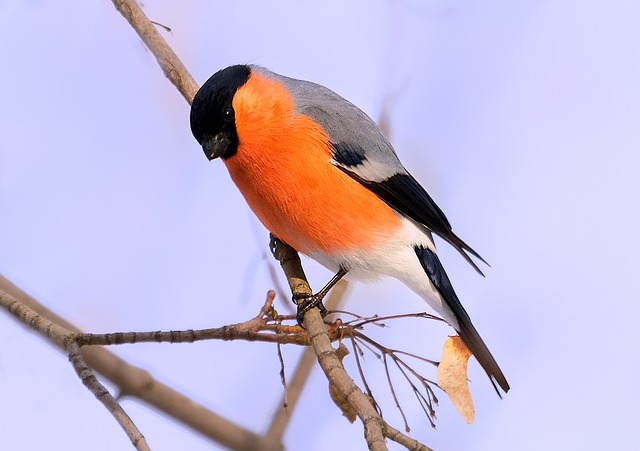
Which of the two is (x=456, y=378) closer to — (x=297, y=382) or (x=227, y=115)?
(x=297, y=382)

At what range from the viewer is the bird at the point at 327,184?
163 centimetres

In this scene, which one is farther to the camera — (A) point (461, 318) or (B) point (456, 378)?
(A) point (461, 318)

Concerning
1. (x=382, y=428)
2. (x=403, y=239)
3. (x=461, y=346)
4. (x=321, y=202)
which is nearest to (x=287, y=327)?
(x=382, y=428)

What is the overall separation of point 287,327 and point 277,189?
51 cm

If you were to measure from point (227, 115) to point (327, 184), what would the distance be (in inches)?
9.9

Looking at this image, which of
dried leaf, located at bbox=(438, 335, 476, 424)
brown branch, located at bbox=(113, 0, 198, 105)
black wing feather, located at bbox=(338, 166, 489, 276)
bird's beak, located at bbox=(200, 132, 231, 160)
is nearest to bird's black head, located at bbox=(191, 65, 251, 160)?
bird's beak, located at bbox=(200, 132, 231, 160)

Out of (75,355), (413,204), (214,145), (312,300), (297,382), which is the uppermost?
(413,204)

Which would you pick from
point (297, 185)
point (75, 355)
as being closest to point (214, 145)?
point (297, 185)

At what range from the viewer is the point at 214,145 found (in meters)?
1.60

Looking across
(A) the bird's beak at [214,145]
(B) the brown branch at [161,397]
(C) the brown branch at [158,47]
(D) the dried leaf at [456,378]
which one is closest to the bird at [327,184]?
(A) the bird's beak at [214,145]

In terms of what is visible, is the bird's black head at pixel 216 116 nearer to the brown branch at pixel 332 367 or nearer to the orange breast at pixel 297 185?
the orange breast at pixel 297 185

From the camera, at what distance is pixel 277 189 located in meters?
1.63

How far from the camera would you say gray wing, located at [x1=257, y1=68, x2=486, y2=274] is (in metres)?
1.71

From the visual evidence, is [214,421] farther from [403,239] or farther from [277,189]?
[403,239]
